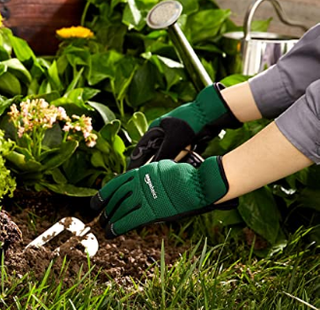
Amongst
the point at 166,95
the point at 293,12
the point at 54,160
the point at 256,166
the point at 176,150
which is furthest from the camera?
the point at 293,12

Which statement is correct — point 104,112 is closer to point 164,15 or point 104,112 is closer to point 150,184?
point 164,15

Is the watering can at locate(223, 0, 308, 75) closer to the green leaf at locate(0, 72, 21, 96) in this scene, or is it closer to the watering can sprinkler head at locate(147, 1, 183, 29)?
the watering can sprinkler head at locate(147, 1, 183, 29)

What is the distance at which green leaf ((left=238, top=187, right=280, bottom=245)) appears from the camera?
175 cm

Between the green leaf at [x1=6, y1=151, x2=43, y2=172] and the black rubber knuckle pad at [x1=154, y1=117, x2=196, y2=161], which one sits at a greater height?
the black rubber knuckle pad at [x1=154, y1=117, x2=196, y2=161]

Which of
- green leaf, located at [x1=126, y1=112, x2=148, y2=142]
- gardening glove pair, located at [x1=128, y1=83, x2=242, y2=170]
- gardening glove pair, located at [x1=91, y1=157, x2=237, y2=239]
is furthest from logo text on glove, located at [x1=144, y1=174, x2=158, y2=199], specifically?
green leaf, located at [x1=126, y1=112, x2=148, y2=142]

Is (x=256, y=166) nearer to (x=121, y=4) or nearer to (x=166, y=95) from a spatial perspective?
(x=166, y=95)

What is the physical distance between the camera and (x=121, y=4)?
2391mm

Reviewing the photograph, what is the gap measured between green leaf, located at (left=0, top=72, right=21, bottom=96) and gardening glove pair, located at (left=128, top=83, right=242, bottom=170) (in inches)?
19.5

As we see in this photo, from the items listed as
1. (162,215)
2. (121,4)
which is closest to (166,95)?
(121,4)

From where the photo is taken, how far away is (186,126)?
5.32 ft

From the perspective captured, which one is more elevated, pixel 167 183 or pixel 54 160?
pixel 167 183

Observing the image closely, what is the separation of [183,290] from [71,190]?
54cm

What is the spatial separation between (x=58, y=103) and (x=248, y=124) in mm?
518

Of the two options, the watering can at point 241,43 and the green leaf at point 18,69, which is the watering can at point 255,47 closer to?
the watering can at point 241,43
